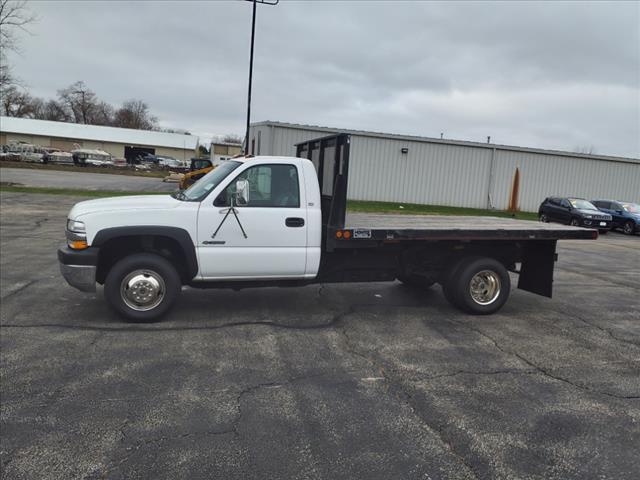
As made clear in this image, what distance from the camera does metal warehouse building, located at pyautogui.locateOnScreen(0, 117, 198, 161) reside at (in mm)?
82125

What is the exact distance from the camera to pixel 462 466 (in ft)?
11.2

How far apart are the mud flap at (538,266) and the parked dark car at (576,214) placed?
17908 millimetres

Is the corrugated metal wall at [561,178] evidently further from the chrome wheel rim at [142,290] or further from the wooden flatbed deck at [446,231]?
the chrome wheel rim at [142,290]

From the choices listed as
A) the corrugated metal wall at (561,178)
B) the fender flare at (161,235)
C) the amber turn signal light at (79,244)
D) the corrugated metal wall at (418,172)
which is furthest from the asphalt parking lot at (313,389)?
the corrugated metal wall at (561,178)

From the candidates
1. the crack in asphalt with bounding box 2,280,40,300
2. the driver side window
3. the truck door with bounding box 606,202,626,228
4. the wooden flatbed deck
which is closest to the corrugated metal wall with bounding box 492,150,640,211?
the truck door with bounding box 606,202,626,228

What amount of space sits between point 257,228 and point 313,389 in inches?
93.2

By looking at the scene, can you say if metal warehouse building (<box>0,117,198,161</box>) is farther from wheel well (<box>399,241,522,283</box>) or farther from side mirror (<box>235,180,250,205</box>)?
wheel well (<box>399,241,522,283</box>)

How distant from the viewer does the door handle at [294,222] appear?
6444 millimetres

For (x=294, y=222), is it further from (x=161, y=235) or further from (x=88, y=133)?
(x=88, y=133)

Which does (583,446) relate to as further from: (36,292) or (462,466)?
(36,292)

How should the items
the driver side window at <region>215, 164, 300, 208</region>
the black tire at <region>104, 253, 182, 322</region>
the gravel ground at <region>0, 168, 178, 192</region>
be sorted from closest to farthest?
the black tire at <region>104, 253, 182, 322</region> → the driver side window at <region>215, 164, 300, 208</region> → the gravel ground at <region>0, 168, 178, 192</region>

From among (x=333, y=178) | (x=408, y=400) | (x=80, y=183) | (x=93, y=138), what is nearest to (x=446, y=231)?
(x=333, y=178)

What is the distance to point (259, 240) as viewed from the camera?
6383mm

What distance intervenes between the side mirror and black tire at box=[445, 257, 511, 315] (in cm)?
297
